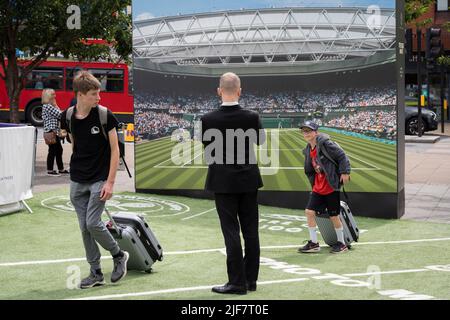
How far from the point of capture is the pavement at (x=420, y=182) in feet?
42.1

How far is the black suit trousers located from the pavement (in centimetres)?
579

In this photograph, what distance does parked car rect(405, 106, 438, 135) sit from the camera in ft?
99.1

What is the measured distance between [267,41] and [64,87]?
2196 cm

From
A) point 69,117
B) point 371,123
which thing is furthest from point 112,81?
point 69,117

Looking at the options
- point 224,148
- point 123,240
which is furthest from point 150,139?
point 224,148

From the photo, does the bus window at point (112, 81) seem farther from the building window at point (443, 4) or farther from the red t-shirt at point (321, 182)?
the red t-shirt at point (321, 182)

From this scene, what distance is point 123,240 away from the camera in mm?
7547

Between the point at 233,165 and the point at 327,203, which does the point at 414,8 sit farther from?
the point at 233,165

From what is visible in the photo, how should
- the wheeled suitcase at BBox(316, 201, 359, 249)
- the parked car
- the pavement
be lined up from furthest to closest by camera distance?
the parked car → the pavement → the wheeled suitcase at BBox(316, 201, 359, 249)

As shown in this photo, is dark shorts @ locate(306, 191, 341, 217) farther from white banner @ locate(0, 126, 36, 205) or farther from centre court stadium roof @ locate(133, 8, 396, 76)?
white banner @ locate(0, 126, 36, 205)

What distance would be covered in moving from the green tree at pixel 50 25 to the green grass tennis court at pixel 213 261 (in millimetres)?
6145

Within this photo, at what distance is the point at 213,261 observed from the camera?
849cm

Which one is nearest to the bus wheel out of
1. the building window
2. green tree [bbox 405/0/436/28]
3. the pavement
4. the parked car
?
the pavement
